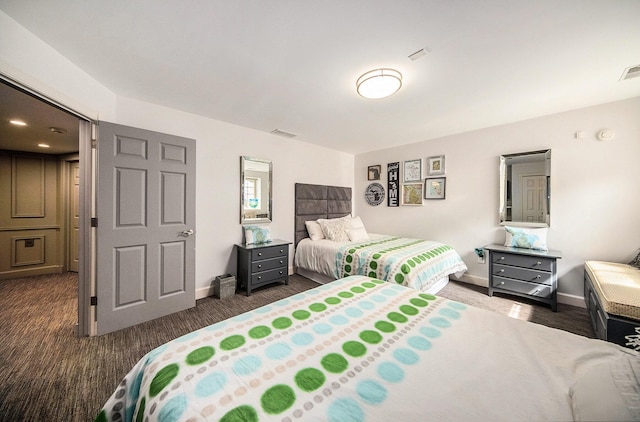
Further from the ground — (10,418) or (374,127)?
(374,127)

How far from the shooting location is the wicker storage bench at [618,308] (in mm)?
1618

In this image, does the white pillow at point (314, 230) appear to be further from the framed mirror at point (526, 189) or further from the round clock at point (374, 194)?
the framed mirror at point (526, 189)

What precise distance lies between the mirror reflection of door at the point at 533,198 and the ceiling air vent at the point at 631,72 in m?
1.25

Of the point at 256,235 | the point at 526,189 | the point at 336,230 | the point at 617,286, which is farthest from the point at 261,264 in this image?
the point at 526,189

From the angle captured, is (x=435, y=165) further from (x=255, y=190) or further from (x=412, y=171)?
(x=255, y=190)

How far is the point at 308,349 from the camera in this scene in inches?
37.8

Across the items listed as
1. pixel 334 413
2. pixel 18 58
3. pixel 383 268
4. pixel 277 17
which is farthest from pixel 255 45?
pixel 383 268

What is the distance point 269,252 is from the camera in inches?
130

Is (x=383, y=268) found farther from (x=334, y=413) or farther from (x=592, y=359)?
(x=334, y=413)

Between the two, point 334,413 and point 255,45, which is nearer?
point 334,413

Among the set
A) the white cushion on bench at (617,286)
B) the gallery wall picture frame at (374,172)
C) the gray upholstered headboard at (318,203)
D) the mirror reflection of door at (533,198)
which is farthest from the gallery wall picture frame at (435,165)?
the white cushion on bench at (617,286)

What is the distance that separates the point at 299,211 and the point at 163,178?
213 cm

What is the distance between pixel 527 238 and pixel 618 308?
149 cm

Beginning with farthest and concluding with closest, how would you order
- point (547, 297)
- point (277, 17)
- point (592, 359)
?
point (547, 297) < point (277, 17) < point (592, 359)
